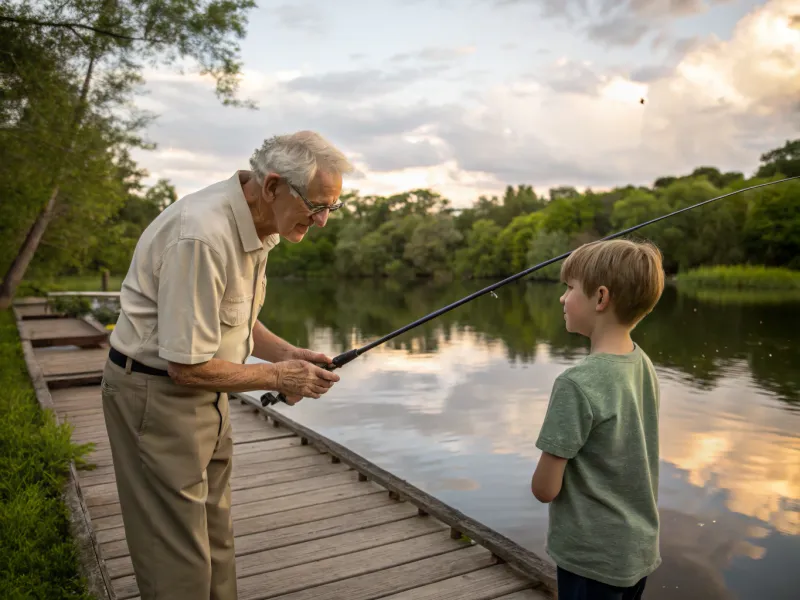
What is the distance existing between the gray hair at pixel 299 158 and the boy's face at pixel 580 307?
2.74 feet

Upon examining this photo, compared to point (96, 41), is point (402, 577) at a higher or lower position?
lower

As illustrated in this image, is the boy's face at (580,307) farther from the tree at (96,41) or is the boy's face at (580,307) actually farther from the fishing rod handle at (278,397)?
the tree at (96,41)

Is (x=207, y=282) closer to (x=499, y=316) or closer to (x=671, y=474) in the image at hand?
(x=671, y=474)

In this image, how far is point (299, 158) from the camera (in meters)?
2.05

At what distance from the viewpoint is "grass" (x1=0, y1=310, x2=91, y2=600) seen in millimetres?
2906

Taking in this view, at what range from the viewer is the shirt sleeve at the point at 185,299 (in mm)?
1888

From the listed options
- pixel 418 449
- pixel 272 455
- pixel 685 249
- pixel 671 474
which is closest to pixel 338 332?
pixel 418 449

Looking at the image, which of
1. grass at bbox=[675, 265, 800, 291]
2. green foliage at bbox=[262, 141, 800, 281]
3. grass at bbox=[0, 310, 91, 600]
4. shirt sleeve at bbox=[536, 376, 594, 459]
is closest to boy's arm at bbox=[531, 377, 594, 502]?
shirt sleeve at bbox=[536, 376, 594, 459]

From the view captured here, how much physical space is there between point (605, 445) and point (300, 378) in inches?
39.9

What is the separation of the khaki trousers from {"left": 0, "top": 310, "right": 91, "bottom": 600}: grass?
90 centimetres

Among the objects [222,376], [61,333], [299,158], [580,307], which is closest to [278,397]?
[222,376]

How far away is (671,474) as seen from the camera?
721cm

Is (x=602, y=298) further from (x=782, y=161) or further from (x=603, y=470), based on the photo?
(x=782, y=161)

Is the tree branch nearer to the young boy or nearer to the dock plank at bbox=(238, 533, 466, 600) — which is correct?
the dock plank at bbox=(238, 533, 466, 600)
